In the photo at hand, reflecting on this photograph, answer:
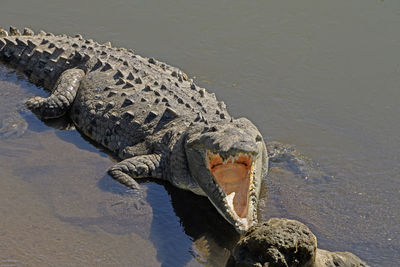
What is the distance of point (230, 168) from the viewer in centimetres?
593

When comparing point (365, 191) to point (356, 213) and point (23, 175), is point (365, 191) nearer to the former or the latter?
point (356, 213)

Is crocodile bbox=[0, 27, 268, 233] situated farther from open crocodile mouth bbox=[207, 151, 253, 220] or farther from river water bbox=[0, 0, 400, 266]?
river water bbox=[0, 0, 400, 266]

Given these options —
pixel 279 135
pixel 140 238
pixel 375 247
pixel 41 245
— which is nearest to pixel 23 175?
pixel 41 245

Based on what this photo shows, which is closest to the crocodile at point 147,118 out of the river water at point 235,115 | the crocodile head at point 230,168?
the crocodile head at point 230,168

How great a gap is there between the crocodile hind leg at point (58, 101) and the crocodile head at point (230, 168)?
8.05 feet

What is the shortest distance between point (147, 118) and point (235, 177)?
172 centimetres

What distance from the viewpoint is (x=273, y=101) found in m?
8.55

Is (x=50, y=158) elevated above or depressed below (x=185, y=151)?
below

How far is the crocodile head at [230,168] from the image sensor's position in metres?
5.55

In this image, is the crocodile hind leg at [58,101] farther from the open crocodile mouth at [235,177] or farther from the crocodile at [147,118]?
the open crocodile mouth at [235,177]

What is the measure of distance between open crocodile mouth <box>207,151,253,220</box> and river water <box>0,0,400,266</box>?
0.33 m

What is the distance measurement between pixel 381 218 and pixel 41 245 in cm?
371

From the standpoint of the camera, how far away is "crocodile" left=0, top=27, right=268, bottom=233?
577 cm

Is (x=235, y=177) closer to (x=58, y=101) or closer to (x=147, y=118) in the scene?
(x=147, y=118)
